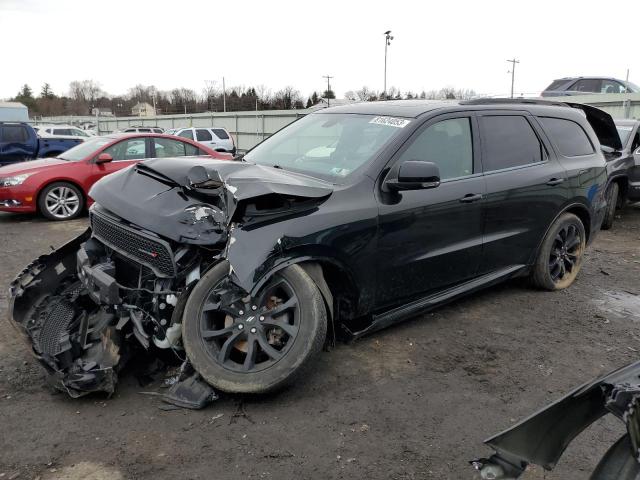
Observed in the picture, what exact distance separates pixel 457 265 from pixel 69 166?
7474 millimetres

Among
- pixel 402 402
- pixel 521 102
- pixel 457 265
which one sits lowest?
pixel 402 402

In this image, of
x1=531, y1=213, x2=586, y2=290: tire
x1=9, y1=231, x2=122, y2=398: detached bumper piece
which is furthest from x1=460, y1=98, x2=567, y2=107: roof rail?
x1=9, y1=231, x2=122, y2=398: detached bumper piece

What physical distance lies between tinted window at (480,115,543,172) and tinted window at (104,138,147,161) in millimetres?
6935

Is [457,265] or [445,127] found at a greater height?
[445,127]

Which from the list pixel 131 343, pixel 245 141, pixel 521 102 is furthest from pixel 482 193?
pixel 245 141

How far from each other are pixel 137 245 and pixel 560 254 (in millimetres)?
4063

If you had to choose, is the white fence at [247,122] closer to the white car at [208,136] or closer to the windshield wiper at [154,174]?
the white car at [208,136]

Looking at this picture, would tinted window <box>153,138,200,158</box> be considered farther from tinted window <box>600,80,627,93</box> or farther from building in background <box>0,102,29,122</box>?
building in background <box>0,102,29,122</box>

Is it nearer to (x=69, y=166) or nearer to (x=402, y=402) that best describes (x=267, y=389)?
(x=402, y=402)

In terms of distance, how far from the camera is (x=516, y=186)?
4527 millimetres

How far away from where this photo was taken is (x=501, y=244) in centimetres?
451

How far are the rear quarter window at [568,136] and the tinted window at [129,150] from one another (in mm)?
7065

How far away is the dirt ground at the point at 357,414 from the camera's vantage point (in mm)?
2629

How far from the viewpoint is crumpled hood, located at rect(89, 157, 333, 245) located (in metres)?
3.19
